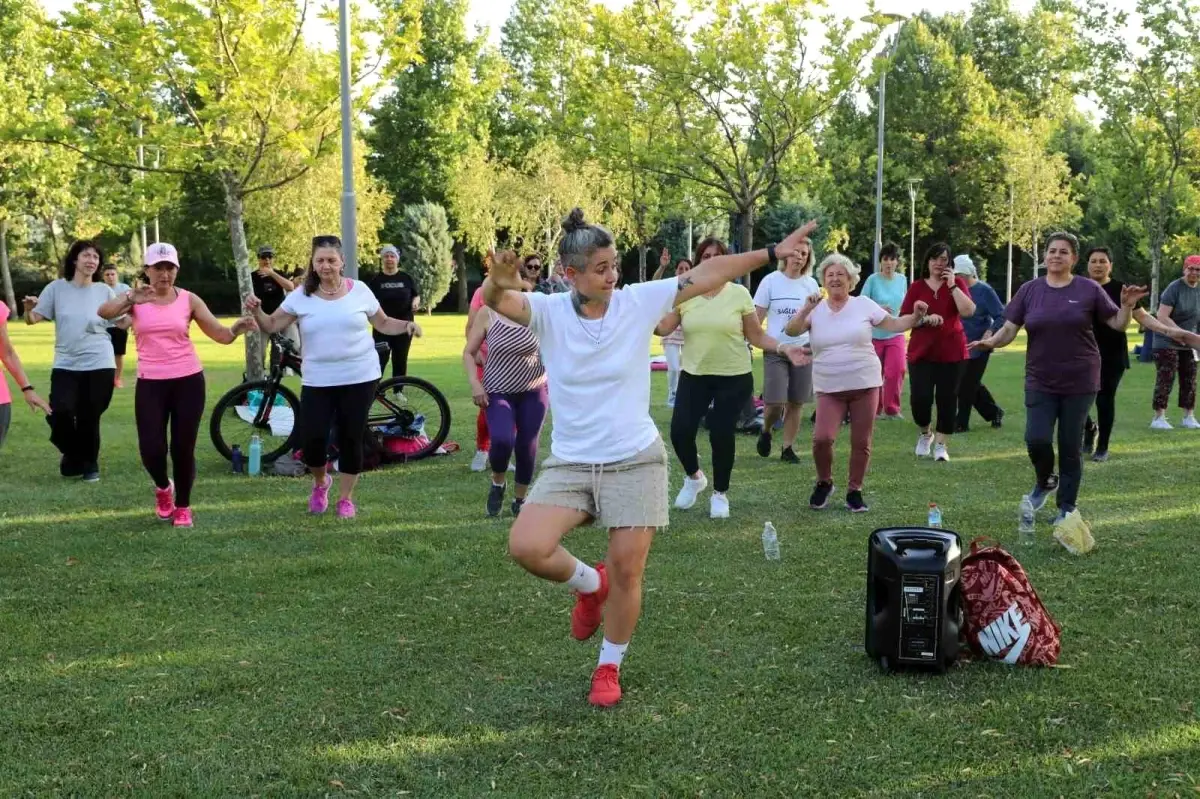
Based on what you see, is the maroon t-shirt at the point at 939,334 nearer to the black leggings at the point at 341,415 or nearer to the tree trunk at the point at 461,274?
the black leggings at the point at 341,415

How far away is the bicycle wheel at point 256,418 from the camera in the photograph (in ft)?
32.6

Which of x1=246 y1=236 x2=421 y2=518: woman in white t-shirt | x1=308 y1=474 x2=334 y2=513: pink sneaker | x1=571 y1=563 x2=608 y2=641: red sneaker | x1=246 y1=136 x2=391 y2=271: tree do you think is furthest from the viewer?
x1=246 y1=136 x2=391 y2=271: tree

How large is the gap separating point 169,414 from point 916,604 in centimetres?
507

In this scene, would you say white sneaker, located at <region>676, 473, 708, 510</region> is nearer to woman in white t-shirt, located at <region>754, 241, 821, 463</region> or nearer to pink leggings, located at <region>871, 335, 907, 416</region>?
woman in white t-shirt, located at <region>754, 241, 821, 463</region>

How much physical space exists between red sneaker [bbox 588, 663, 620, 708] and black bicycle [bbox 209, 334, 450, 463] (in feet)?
19.6

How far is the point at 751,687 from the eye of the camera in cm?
453

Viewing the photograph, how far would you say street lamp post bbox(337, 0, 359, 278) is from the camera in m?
13.1

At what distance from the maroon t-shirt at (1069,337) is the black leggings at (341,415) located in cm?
440

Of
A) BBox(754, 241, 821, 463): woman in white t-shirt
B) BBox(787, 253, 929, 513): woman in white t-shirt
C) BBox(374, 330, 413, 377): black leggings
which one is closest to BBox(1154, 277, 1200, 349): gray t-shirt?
BBox(754, 241, 821, 463): woman in white t-shirt

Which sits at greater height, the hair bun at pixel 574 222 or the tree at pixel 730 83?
the tree at pixel 730 83

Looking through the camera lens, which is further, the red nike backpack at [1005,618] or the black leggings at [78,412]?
the black leggings at [78,412]

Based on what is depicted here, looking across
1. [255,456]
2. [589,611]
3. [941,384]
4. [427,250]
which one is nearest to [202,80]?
[255,456]

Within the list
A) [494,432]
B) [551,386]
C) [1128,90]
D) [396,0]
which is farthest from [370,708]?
[1128,90]

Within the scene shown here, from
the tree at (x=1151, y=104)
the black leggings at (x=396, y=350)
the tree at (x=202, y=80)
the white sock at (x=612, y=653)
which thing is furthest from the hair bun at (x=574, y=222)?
the tree at (x=1151, y=104)
